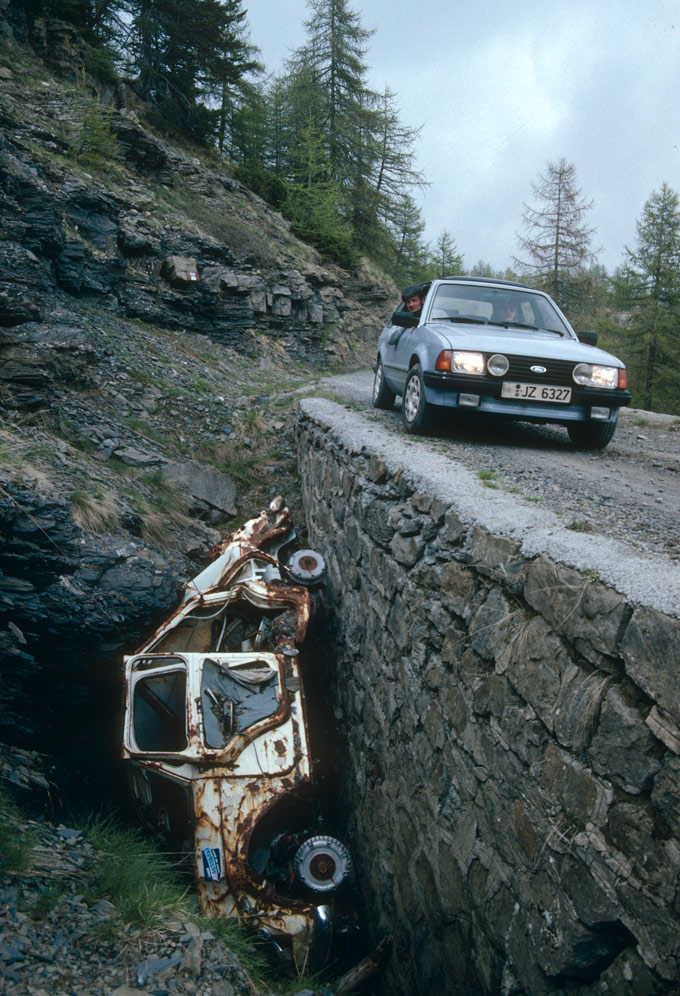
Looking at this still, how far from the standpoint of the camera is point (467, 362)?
5152 mm

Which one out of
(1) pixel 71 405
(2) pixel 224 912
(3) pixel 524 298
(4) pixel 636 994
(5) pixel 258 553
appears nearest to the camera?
(4) pixel 636 994

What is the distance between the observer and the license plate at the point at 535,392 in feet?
16.9

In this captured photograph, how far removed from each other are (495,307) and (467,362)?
1.72 meters

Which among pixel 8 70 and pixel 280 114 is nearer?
pixel 8 70

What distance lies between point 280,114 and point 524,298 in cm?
2470

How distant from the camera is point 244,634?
5848 millimetres

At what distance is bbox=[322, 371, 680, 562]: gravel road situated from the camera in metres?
3.07

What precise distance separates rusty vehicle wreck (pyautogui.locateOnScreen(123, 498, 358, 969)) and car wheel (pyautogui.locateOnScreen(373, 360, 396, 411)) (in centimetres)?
373

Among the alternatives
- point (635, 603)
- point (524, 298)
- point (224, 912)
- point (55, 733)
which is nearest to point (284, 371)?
point (524, 298)

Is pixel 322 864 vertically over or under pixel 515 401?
under

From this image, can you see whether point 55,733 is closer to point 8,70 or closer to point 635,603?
point 635,603

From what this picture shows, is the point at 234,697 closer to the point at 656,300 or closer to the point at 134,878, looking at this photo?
the point at 134,878

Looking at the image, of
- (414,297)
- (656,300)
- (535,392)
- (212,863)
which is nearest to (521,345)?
(535,392)

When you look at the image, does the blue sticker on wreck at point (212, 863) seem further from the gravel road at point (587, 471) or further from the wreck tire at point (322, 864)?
the gravel road at point (587, 471)
